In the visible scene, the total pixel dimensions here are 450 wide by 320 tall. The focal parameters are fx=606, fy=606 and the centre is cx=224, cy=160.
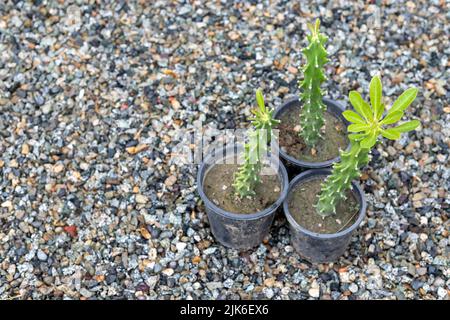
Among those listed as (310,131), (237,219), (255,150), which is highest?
(255,150)

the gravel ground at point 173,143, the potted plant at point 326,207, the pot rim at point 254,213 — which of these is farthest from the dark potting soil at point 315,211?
the gravel ground at point 173,143

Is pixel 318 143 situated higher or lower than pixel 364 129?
lower

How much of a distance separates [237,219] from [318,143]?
0.63m

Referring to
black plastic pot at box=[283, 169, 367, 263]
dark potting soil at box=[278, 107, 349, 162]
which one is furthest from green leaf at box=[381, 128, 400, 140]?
dark potting soil at box=[278, 107, 349, 162]

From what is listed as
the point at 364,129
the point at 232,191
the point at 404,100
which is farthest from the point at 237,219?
the point at 404,100

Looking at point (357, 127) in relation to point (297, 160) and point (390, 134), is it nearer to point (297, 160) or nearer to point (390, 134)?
point (390, 134)

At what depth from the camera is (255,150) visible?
2674 mm

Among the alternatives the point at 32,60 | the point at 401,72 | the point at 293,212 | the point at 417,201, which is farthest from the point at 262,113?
the point at 32,60

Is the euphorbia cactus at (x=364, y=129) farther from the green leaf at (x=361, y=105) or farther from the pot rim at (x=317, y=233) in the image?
the pot rim at (x=317, y=233)

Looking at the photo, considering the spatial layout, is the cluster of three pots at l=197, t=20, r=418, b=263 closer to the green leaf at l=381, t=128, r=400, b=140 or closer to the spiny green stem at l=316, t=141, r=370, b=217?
the spiny green stem at l=316, t=141, r=370, b=217

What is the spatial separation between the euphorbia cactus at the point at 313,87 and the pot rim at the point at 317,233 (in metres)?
0.16

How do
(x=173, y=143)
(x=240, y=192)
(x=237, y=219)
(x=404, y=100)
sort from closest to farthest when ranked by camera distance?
(x=404, y=100) → (x=237, y=219) → (x=240, y=192) → (x=173, y=143)

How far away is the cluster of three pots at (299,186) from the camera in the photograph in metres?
2.81

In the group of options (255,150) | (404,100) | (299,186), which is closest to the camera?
(404,100)
